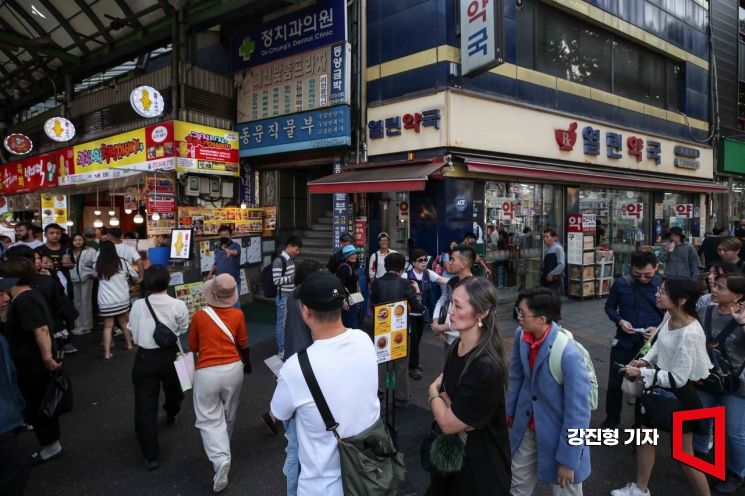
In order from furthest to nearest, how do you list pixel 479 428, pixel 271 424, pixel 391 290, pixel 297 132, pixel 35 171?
1. pixel 35 171
2. pixel 297 132
3. pixel 391 290
4. pixel 271 424
5. pixel 479 428

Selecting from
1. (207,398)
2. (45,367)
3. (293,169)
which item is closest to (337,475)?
(207,398)

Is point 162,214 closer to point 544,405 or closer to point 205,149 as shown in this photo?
point 205,149

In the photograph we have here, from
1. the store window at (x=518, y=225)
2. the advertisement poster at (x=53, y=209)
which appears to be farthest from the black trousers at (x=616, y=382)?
the advertisement poster at (x=53, y=209)

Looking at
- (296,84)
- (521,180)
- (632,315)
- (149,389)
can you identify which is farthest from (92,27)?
(632,315)

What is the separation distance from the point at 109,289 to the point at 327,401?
6.39m

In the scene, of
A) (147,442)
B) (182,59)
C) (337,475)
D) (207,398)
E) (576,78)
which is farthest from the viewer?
(576,78)

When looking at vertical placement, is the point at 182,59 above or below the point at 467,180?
above

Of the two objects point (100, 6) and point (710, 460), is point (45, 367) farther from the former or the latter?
point (100, 6)

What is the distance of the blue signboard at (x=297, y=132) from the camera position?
32.6ft

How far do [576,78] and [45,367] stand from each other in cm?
1301

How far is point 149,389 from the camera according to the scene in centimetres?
391

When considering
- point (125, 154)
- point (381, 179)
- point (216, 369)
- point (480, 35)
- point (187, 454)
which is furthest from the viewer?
point (125, 154)

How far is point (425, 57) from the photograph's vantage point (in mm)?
9242

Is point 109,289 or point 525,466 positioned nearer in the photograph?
point 525,466
